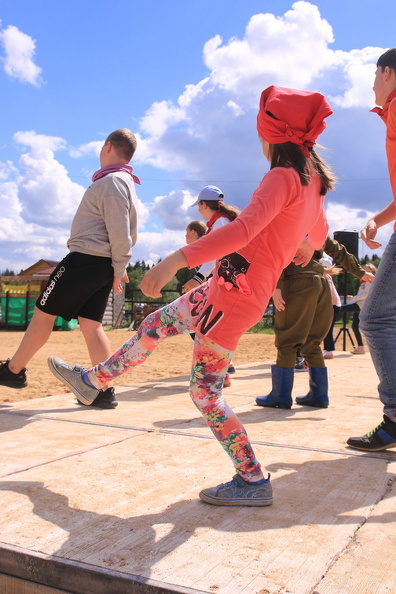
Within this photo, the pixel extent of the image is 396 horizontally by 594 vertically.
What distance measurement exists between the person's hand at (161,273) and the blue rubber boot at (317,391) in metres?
2.71

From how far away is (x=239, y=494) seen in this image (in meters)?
2.04

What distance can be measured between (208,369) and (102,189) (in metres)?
2.22

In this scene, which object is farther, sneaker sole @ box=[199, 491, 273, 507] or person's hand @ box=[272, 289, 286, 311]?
person's hand @ box=[272, 289, 286, 311]

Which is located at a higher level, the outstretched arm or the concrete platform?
the outstretched arm

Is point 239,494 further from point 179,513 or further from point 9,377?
point 9,377

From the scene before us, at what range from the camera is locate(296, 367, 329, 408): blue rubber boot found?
4.24 m

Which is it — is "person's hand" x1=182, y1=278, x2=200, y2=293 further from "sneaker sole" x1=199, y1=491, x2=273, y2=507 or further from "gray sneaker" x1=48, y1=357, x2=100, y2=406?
"sneaker sole" x1=199, y1=491, x2=273, y2=507

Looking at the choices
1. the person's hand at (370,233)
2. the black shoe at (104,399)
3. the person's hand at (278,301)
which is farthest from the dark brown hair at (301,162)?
the black shoe at (104,399)

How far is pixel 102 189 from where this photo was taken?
3947mm

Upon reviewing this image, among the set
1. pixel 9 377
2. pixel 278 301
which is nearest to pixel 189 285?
pixel 278 301

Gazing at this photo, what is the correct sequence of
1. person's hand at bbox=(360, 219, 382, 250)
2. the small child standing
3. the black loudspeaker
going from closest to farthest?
the small child standing
person's hand at bbox=(360, 219, 382, 250)
the black loudspeaker

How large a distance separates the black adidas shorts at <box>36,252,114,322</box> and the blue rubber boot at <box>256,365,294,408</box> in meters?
1.38

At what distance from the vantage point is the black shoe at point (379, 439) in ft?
9.21

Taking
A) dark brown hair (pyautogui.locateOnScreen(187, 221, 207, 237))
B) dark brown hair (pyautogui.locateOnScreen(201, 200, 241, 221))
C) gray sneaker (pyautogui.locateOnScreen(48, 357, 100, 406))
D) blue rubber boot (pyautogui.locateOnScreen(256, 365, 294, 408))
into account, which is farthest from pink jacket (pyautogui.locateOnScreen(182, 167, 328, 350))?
dark brown hair (pyautogui.locateOnScreen(187, 221, 207, 237))
